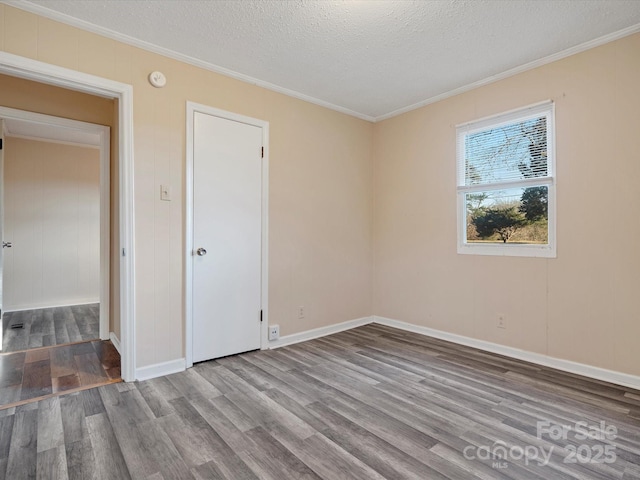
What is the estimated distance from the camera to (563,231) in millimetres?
2803

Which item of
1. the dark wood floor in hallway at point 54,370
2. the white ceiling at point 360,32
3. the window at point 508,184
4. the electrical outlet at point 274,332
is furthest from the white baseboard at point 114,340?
the window at point 508,184

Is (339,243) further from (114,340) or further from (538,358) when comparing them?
(114,340)

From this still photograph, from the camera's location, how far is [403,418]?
209 centimetres

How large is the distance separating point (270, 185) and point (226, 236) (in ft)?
2.24

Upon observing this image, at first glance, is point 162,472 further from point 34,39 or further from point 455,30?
point 455,30

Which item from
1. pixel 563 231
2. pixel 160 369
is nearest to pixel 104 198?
pixel 160 369

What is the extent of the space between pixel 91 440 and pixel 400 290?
3160mm

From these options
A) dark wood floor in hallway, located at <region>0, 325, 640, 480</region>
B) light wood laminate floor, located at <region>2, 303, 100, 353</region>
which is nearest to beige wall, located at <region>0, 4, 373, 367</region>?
dark wood floor in hallway, located at <region>0, 325, 640, 480</region>

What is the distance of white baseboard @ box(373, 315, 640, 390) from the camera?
2.51 metres

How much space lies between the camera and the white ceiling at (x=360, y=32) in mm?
2201

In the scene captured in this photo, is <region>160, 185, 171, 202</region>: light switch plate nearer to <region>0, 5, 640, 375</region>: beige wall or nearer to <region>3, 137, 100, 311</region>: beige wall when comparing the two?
<region>0, 5, 640, 375</region>: beige wall

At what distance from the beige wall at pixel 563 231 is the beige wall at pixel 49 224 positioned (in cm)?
502

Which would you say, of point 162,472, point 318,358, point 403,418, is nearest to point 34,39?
point 162,472

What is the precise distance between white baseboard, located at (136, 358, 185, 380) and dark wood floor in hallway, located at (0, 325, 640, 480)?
0.24ft
